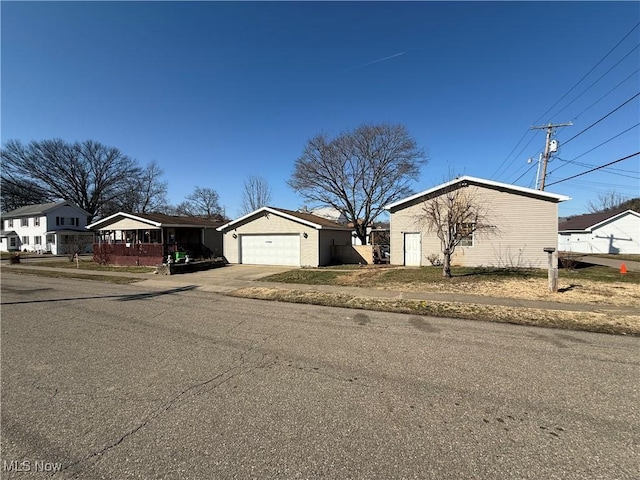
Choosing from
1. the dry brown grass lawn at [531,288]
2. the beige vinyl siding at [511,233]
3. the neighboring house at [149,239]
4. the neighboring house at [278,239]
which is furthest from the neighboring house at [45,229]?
the beige vinyl siding at [511,233]

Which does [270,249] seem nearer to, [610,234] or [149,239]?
[149,239]

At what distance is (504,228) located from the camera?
52.0ft

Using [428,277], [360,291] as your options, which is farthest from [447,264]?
[360,291]

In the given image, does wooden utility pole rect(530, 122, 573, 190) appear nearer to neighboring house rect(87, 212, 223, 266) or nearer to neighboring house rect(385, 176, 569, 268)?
neighboring house rect(385, 176, 569, 268)

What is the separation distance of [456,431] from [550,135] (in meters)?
24.3

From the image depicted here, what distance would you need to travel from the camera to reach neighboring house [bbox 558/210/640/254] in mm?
28547

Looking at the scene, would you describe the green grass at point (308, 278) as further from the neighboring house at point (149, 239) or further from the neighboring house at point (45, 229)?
the neighboring house at point (45, 229)

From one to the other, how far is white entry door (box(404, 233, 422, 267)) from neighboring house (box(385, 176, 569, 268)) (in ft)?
0.54

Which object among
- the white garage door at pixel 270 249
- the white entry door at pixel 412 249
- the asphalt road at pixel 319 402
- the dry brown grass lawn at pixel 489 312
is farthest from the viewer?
the white garage door at pixel 270 249

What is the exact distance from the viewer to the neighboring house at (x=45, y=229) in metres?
36.6

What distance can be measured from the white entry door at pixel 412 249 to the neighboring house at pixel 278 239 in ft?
16.3

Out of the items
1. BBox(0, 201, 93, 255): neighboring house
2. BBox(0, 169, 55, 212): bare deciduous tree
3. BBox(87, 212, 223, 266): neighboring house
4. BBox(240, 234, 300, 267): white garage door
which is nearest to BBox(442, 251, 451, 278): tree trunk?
BBox(240, 234, 300, 267): white garage door

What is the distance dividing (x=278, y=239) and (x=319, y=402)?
1660 centimetres

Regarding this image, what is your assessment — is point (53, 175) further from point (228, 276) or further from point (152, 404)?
point (152, 404)
